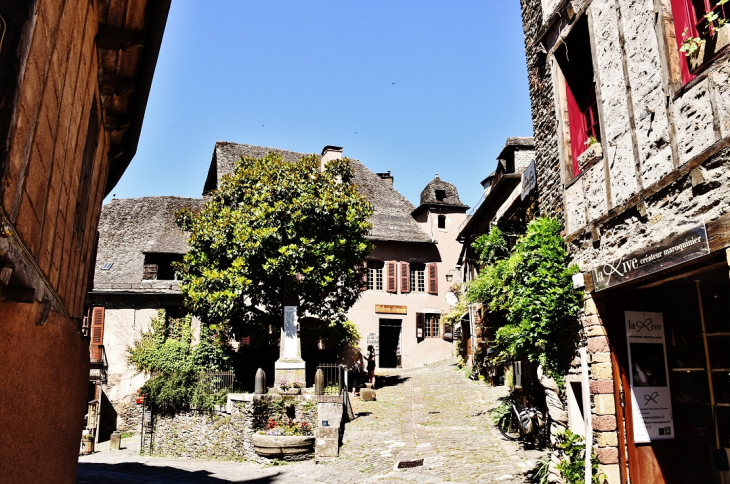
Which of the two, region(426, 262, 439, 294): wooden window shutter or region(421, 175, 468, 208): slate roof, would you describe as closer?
region(426, 262, 439, 294): wooden window shutter

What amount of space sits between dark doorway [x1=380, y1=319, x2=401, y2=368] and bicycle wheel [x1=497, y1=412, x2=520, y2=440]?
50.6 ft

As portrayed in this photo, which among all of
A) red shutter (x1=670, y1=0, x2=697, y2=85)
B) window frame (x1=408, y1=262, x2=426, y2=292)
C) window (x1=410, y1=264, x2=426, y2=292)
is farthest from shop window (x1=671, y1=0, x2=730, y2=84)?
window (x1=410, y1=264, x2=426, y2=292)

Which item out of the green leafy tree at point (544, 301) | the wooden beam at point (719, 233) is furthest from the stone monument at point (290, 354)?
the wooden beam at point (719, 233)

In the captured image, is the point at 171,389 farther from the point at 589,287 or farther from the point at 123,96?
the point at 589,287

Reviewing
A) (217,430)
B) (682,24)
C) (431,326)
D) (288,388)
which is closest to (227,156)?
(431,326)

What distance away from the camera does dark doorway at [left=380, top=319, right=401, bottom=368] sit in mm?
28438

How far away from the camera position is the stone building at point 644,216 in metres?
5.46

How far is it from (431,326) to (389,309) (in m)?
2.33

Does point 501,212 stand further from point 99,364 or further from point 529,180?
point 99,364

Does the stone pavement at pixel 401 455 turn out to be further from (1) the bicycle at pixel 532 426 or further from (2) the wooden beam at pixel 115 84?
(2) the wooden beam at pixel 115 84

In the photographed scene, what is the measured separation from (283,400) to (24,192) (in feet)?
41.6

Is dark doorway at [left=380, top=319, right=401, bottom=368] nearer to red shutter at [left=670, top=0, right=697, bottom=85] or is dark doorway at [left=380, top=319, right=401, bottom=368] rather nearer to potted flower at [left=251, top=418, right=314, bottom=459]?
potted flower at [left=251, top=418, right=314, bottom=459]

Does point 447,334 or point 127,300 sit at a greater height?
point 127,300

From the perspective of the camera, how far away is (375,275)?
28453 mm
